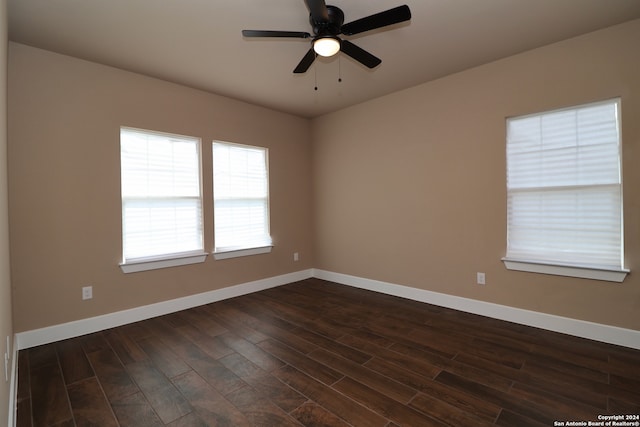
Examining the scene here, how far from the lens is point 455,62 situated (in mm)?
3135

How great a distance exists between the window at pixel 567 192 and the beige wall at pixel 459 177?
88mm

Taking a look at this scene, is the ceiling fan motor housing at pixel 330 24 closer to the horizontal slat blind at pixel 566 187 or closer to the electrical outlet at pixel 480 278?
the horizontal slat blind at pixel 566 187

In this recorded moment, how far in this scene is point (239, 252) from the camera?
13.6ft

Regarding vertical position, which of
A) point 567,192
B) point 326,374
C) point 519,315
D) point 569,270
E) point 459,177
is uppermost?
point 459,177

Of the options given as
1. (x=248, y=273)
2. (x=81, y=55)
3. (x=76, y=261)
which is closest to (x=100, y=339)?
(x=76, y=261)

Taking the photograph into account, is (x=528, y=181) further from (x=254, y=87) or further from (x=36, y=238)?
(x=36, y=238)

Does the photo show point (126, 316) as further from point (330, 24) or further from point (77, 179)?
point (330, 24)

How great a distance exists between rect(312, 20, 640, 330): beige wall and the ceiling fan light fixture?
1.94 meters

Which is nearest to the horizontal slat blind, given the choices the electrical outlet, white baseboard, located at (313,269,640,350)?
the electrical outlet

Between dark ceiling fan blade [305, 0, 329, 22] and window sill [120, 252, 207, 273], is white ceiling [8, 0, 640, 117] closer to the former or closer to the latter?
dark ceiling fan blade [305, 0, 329, 22]

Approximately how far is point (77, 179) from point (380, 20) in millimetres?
3059

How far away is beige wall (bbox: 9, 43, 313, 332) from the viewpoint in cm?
265

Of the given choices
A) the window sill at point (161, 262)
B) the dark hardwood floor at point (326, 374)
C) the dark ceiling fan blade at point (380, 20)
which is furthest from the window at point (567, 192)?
the window sill at point (161, 262)

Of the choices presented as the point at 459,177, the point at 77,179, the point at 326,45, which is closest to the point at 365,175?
the point at 459,177
